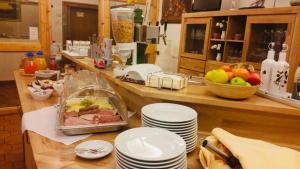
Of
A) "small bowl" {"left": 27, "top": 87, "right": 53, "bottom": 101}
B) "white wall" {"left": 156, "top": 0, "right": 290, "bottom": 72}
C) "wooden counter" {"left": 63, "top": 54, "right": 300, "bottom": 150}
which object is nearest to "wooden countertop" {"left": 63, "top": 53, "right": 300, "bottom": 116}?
"wooden counter" {"left": 63, "top": 54, "right": 300, "bottom": 150}

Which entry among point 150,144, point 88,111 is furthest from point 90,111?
point 150,144

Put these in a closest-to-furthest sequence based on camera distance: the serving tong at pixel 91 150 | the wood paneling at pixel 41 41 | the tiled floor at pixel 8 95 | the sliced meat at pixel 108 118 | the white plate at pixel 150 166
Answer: the white plate at pixel 150 166 < the serving tong at pixel 91 150 < the sliced meat at pixel 108 118 < the wood paneling at pixel 41 41 < the tiled floor at pixel 8 95

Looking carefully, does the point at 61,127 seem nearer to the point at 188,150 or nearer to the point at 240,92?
the point at 188,150

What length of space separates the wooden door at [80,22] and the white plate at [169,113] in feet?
15.8

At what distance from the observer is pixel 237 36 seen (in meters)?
2.97

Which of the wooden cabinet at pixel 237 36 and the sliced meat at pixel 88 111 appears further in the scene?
the wooden cabinet at pixel 237 36

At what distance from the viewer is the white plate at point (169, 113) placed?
998 mm

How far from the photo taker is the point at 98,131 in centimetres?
117

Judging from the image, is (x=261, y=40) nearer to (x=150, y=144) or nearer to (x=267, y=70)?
(x=267, y=70)

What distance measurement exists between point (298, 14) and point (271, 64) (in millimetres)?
1338

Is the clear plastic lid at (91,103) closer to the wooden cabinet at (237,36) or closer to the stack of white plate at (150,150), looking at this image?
the stack of white plate at (150,150)

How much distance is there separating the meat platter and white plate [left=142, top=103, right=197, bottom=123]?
22cm

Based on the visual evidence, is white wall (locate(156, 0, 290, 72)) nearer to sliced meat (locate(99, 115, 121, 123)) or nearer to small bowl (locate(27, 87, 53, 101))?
small bowl (locate(27, 87, 53, 101))

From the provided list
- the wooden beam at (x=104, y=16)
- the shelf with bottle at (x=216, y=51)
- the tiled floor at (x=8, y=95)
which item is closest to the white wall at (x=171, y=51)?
the shelf with bottle at (x=216, y=51)
